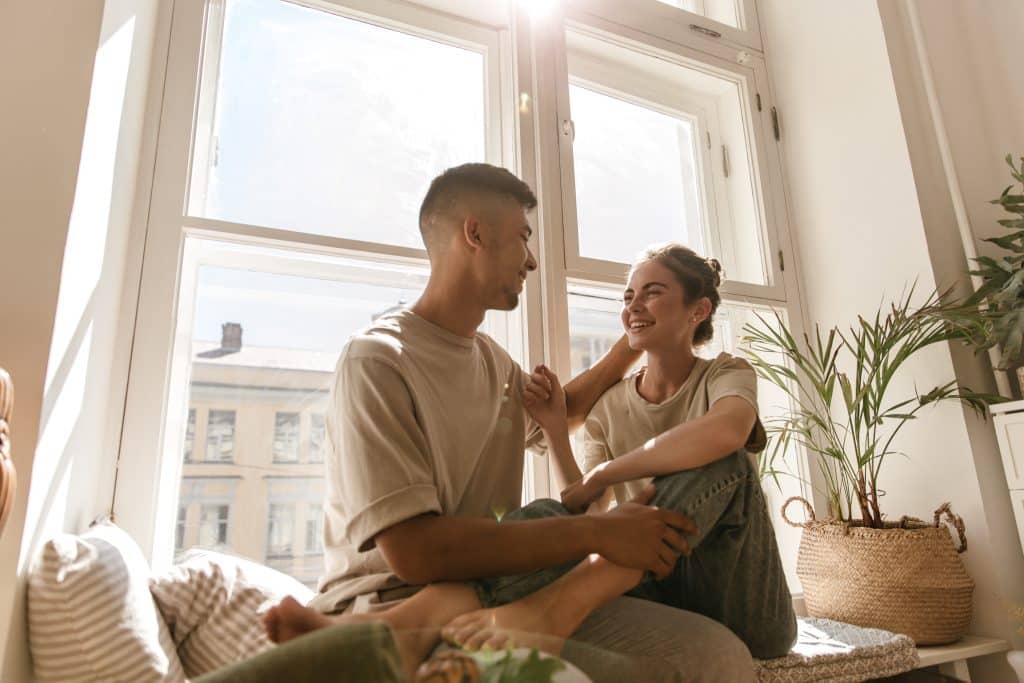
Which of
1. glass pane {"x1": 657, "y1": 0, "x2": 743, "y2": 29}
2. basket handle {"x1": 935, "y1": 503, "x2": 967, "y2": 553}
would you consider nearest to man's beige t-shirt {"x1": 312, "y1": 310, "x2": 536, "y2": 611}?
basket handle {"x1": 935, "y1": 503, "x2": 967, "y2": 553}

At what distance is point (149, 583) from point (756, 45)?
274 centimetres

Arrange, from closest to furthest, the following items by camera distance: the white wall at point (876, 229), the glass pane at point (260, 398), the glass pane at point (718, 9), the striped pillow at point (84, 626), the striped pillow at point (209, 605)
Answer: the striped pillow at point (84, 626) → the striped pillow at point (209, 605) → the glass pane at point (260, 398) → the white wall at point (876, 229) → the glass pane at point (718, 9)

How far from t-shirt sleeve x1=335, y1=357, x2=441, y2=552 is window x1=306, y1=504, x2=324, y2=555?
0.64m

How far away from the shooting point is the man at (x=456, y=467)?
3.38 ft

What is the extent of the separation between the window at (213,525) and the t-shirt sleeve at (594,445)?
0.85m

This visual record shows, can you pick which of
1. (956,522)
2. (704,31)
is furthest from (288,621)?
(704,31)

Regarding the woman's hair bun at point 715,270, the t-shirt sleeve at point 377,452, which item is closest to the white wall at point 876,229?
the woman's hair bun at point 715,270

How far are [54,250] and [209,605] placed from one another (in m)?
0.62

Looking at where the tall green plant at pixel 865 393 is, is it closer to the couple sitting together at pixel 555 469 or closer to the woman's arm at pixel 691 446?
the couple sitting together at pixel 555 469

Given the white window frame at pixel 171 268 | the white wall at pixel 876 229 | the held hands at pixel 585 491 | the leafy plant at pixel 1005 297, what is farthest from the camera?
the white wall at pixel 876 229

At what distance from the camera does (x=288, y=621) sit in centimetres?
55

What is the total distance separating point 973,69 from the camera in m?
2.41

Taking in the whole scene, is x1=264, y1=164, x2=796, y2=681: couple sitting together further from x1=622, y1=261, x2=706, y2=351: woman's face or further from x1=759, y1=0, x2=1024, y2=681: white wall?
x1=759, y1=0, x2=1024, y2=681: white wall

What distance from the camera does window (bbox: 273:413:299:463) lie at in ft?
5.51
